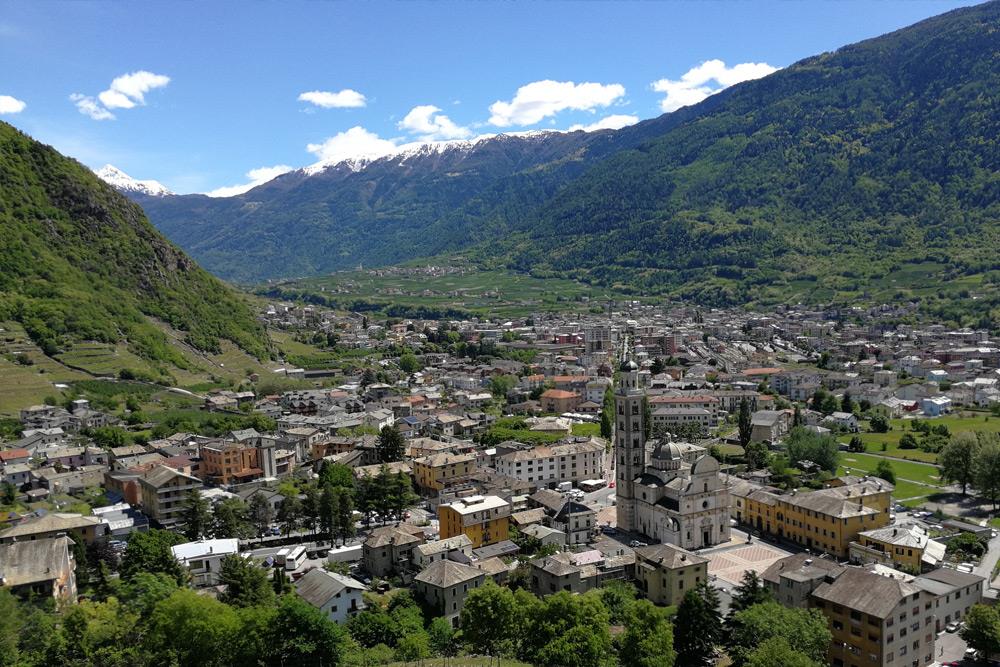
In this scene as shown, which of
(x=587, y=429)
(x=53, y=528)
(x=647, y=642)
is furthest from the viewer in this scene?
(x=587, y=429)

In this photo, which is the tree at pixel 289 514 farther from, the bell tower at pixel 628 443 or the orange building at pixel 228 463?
the bell tower at pixel 628 443

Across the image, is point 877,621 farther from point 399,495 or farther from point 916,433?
point 916,433

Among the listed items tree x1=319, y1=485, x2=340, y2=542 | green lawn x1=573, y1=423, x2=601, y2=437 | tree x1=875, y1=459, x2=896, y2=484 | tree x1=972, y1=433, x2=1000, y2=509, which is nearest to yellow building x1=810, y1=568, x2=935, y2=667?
tree x1=972, y1=433, x2=1000, y2=509

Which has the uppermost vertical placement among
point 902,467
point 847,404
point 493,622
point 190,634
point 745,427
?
point 190,634

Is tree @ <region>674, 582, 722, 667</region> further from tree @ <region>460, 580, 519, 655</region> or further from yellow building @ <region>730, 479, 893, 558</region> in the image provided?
yellow building @ <region>730, 479, 893, 558</region>

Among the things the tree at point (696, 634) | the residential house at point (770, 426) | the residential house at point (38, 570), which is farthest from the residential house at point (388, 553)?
the residential house at point (770, 426)

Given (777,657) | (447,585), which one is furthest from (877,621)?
(447,585)
